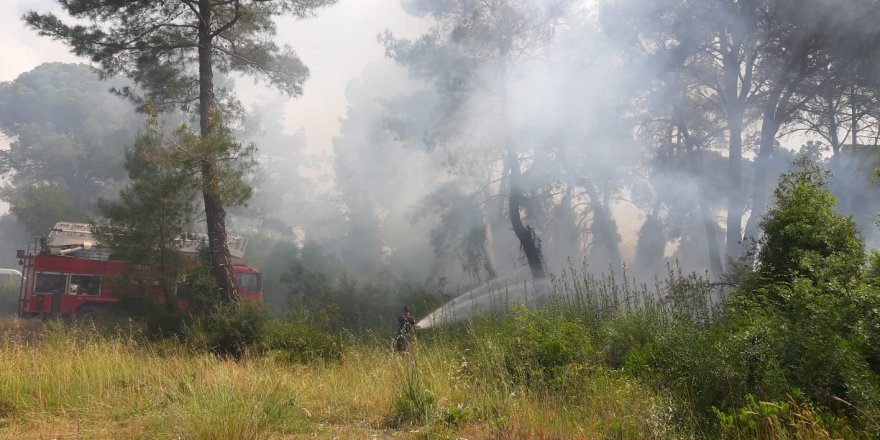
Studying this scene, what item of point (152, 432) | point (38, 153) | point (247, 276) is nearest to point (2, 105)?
point (38, 153)

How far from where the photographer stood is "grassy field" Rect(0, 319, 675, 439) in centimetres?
479

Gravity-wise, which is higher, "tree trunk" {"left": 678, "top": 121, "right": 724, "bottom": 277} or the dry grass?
"tree trunk" {"left": 678, "top": 121, "right": 724, "bottom": 277}

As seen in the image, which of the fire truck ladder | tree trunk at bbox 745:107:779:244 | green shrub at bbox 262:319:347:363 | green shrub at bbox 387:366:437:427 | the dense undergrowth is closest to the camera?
the dense undergrowth

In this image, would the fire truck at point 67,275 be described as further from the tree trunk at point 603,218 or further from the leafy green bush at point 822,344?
the leafy green bush at point 822,344

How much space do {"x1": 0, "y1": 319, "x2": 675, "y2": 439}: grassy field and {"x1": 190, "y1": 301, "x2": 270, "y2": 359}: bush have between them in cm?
334

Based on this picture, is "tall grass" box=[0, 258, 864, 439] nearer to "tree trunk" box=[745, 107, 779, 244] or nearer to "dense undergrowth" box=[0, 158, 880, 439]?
"dense undergrowth" box=[0, 158, 880, 439]

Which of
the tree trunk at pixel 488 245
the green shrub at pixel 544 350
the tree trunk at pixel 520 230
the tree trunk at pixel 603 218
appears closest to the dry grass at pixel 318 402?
the green shrub at pixel 544 350

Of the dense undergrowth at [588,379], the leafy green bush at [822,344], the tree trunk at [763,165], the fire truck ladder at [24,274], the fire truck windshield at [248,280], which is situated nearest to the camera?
the leafy green bush at [822,344]

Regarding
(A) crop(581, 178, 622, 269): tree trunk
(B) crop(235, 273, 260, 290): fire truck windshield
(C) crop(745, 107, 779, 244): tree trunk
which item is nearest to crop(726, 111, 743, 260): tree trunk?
(C) crop(745, 107, 779, 244): tree trunk

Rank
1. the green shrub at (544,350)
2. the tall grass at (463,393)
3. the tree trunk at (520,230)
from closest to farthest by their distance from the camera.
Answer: the tall grass at (463,393), the green shrub at (544,350), the tree trunk at (520,230)

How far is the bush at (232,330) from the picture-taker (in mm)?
11148

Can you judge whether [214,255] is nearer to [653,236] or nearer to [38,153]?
[653,236]

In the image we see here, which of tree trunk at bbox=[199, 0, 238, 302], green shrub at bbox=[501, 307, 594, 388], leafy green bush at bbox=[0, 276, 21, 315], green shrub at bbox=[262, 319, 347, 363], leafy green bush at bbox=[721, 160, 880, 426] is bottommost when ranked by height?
leafy green bush at bbox=[0, 276, 21, 315]

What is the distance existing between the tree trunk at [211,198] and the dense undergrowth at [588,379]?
13.4 ft
